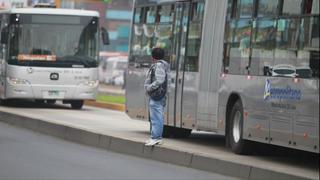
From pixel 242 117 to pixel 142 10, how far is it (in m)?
5.94

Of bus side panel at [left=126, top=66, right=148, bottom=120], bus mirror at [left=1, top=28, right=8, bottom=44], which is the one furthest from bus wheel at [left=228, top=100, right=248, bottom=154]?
bus mirror at [left=1, top=28, right=8, bottom=44]

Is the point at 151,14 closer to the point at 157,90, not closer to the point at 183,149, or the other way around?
the point at 157,90

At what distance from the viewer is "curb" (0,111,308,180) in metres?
11.7

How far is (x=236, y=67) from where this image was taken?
46.2 ft

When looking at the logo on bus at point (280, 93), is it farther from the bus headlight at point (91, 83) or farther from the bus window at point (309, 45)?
the bus headlight at point (91, 83)

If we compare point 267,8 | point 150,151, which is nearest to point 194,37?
point 150,151

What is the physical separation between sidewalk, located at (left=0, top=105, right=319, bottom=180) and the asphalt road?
202 mm

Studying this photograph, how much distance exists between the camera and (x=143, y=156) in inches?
588

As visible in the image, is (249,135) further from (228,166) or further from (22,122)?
(22,122)

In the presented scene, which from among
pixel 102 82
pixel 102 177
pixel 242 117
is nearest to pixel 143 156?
pixel 242 117

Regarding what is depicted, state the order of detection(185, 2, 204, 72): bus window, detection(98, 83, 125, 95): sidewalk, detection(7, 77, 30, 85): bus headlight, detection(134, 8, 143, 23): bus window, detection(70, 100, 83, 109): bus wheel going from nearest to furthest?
1. detection(185, 2, 204, 72): bus window
2. detection(134, 8, 143, 23): bus window
3. detection(7, 77, 30, 85): bus headlight
4. detection(70, 100, 83, 109): bus wheel
5. detection(98, 83, 125, 95): sidewalk

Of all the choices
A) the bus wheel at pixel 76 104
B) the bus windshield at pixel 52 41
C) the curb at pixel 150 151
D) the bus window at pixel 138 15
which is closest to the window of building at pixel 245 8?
the curb at pixel 150 151

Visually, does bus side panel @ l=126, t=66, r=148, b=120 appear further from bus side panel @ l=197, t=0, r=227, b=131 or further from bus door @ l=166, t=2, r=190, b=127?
bus side panel @ l=197, t=0, r=227, b=131

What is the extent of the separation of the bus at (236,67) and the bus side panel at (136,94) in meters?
0.02
